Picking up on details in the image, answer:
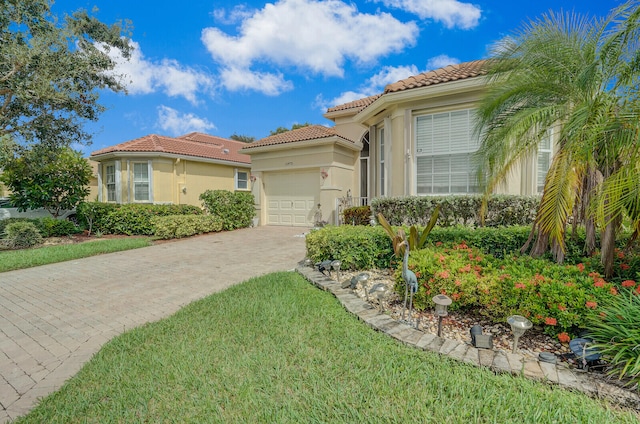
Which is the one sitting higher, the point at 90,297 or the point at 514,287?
the point at 514,287

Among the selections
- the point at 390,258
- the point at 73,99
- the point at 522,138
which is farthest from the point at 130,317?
the point at 73,99

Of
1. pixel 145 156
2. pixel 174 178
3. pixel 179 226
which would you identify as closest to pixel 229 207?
pixel 179 226

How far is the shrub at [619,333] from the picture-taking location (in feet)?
8.11

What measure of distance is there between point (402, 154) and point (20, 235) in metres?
13.8

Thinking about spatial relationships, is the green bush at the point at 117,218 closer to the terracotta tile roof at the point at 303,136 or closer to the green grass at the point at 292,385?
the terracotta tile roof at the point at 303,136

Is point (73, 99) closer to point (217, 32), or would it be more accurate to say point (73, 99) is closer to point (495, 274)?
point (217, 32)

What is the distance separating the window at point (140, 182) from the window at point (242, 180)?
5.67m

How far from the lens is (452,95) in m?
9.26

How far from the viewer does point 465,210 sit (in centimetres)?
848

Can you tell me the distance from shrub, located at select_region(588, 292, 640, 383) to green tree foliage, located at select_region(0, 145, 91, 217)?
55.5 feet

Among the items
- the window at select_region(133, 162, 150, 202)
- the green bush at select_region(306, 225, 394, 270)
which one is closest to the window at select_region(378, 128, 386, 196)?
the green bush at select_region(306, 225, 394, 270)

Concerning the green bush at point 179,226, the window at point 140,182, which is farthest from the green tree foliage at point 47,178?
the green bush at point 179,226

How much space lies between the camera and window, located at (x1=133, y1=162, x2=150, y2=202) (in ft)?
54.5

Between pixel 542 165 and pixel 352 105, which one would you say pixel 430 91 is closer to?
pixel 542 165
